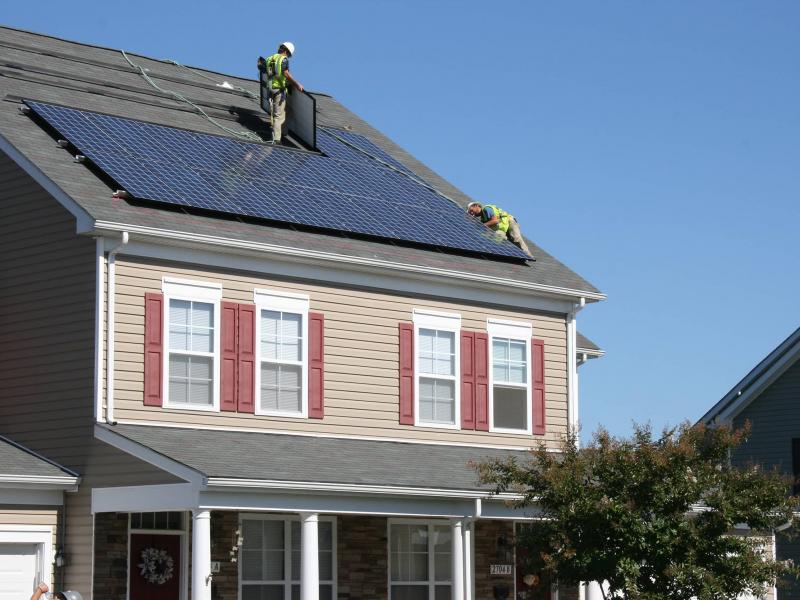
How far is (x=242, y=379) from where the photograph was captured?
22.3 m

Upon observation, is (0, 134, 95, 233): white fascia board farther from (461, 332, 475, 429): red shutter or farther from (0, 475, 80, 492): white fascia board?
(461, 332, 475, 429): red shutter

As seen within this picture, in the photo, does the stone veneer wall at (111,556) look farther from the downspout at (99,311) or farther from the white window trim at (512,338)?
the white window trim at (512,338)

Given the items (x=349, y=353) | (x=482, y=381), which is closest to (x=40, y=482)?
(x=349, y=353)

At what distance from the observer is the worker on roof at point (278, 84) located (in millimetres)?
27494

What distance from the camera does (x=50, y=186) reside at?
21703 mm

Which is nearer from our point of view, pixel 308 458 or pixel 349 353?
pixel 308 458

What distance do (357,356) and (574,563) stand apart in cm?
534

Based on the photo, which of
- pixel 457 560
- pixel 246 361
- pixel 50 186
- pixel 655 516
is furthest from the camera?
pixel 246 361

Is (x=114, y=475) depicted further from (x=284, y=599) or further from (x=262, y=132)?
(x=262, y=132)

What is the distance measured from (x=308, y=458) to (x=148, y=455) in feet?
8.85

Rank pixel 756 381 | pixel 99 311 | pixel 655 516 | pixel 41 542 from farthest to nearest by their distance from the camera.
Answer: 1. pixel 756 381
2. pixel 99 311
3. pixel 41 542
4. pixel 655 516

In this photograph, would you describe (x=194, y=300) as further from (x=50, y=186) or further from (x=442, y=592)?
(x=442, y=592)

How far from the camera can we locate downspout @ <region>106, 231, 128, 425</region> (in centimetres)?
2077

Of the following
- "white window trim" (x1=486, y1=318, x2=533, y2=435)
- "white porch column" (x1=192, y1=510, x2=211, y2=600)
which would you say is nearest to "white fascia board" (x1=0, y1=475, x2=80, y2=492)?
"white porch column" (x1=192, y1=510, x2=211, y2=600)
